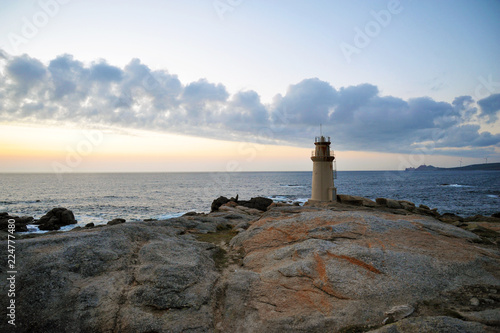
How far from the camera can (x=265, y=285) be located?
855 centimetres

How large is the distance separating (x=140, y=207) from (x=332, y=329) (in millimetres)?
57552

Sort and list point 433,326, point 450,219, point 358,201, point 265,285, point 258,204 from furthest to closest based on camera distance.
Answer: point 258,204, point 358,201, point 450,219, point 265,285, point 433,326

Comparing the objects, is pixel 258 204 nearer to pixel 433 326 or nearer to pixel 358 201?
pixel 358 201

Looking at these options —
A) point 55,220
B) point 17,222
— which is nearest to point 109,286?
A: point 55,220

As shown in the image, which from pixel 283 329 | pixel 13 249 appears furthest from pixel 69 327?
pixel 283 329

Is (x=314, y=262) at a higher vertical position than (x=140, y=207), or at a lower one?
higher

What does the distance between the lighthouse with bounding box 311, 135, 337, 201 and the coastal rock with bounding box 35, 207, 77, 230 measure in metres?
34.1

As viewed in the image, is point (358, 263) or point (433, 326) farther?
point (358, 263)

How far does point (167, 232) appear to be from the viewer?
13.8m

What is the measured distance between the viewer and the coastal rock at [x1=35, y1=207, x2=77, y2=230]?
34472 mm

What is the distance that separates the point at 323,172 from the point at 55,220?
36.3 m

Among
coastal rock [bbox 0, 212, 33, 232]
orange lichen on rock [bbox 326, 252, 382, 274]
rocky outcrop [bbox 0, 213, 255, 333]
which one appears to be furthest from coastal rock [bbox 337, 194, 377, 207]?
coastal rock [bbox 0, 212, 33, 232]

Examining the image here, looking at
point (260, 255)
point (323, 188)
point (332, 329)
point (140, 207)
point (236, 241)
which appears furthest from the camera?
point (140, 207)

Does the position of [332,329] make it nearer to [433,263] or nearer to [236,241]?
[433,263]
